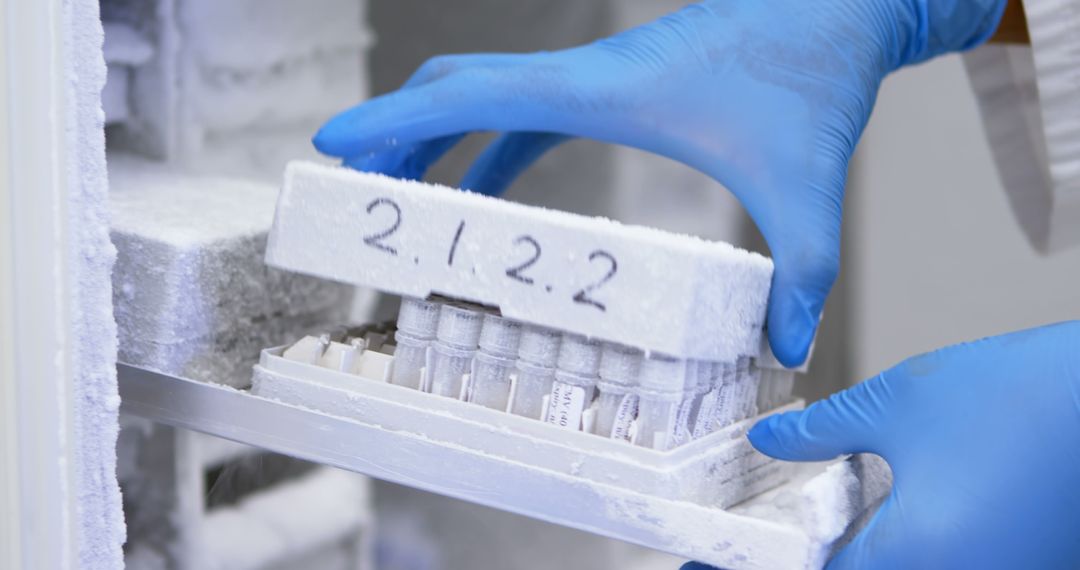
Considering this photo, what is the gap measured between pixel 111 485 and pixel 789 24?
2.29 ft

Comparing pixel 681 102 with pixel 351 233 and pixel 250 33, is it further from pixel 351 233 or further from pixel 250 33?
pixel 250 33

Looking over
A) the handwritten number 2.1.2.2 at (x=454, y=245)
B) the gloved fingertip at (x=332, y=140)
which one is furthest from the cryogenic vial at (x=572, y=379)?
the gloved fingertip at (x=332, y=140)

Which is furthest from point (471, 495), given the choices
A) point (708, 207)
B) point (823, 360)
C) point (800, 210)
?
point (823, 360)

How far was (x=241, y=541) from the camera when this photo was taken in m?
1.44

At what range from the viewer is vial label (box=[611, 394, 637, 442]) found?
31.1 inches

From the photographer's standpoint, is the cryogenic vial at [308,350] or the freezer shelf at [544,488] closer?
the freezer shelf at [544,488]

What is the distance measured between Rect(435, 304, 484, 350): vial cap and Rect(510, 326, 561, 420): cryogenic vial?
0.04m

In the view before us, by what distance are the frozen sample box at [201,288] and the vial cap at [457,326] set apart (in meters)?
0.23

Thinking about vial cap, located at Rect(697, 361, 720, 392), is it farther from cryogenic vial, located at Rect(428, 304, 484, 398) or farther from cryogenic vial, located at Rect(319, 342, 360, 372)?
cryogenic vial, located at Rect(319, 342, 360, 372)

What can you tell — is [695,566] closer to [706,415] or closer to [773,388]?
[706,415]

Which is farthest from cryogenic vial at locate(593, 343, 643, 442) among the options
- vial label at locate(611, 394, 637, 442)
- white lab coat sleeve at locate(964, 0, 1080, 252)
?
white lab coat sleeve at locate(964, 0, 1080, 252)

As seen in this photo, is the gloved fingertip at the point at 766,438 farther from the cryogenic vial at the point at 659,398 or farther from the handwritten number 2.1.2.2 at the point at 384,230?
the handwritten number 2.1.2.2 at the point at 384,230

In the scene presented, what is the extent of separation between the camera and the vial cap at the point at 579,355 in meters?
0.79

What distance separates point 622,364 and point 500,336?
0.10m
